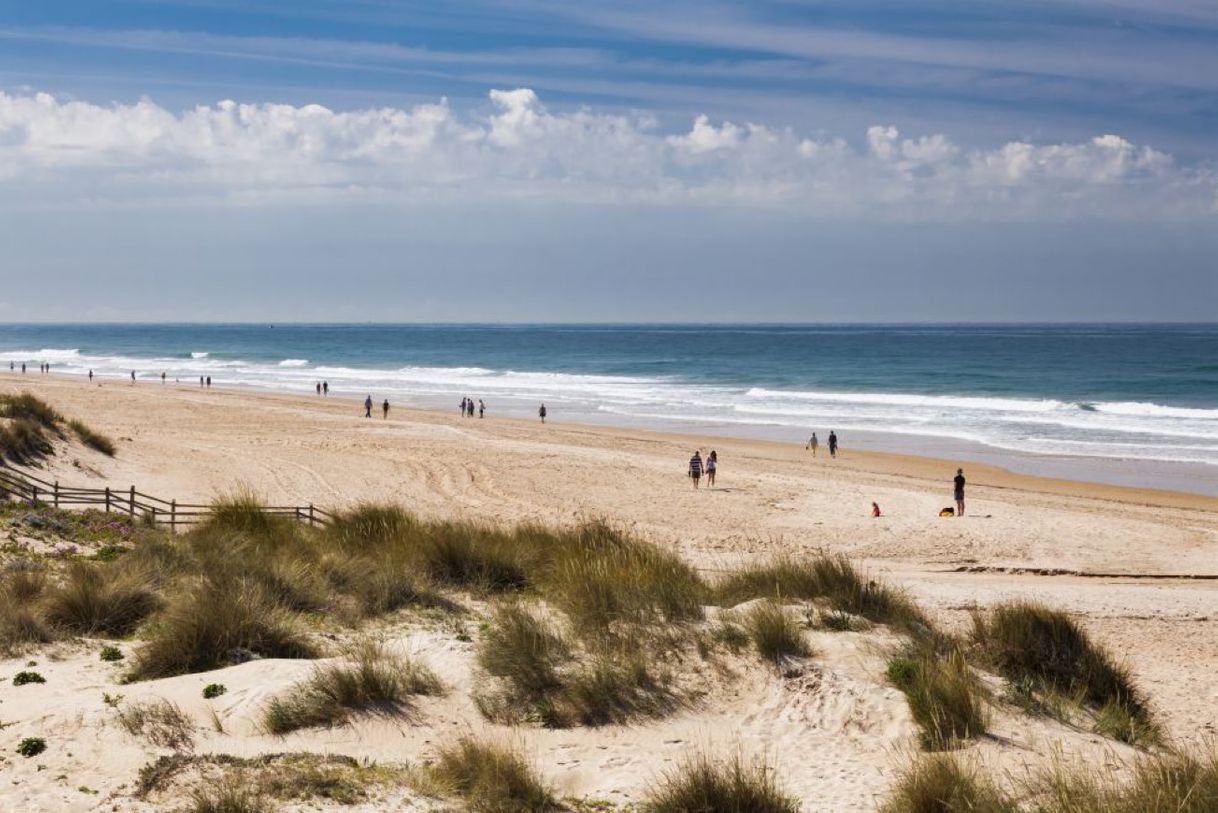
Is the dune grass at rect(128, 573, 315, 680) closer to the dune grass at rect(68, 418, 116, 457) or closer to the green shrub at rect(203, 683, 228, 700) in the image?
the green shrub at rect(203, 683, 228, 700)

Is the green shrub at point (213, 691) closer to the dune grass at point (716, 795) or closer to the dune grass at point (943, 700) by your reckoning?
the dune grass at point (716, 795)

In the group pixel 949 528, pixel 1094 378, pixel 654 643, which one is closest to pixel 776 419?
pixel 949 528

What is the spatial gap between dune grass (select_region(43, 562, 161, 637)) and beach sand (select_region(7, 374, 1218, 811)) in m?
0.74

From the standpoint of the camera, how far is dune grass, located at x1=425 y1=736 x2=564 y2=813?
288 inches

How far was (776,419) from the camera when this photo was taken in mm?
54562

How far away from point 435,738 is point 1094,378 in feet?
272

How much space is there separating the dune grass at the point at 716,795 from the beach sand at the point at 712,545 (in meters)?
0.58

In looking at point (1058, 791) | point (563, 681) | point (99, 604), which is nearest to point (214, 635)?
Answer: point (99, 604)

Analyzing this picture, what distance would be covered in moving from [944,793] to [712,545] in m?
15.5

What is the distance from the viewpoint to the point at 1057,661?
10.2 meters

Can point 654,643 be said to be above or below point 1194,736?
→ above

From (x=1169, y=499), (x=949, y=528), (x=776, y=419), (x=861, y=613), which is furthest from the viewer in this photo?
(x=776, y=419)

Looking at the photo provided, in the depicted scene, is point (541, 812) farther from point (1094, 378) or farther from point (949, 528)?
point (1094, 378)

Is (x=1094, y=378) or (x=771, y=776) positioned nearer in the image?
(x=771, y=776)
